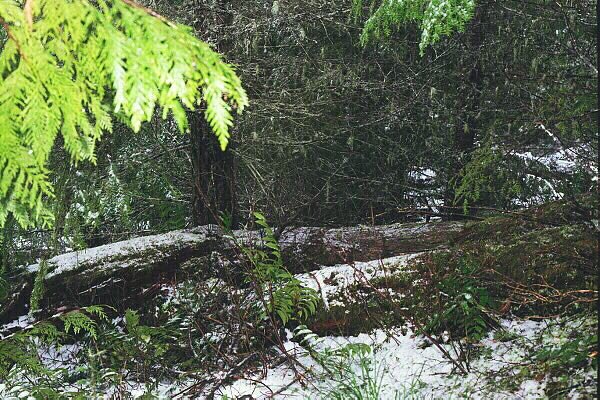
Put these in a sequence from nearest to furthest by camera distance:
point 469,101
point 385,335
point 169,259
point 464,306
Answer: point 464,306 → point 385,335 → point 169,259 → point 469,101

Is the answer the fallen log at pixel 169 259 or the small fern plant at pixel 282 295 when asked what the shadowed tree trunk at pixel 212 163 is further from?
the small fern plant at pixel 282 295

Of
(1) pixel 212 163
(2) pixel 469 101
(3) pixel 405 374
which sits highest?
(2) pixel 469 101

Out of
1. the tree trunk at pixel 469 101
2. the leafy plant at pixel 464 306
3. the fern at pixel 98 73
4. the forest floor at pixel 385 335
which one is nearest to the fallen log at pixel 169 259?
the forest floor at pixel 385 335

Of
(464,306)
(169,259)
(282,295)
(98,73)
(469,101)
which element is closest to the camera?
(98,73)

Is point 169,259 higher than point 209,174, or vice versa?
point 209,174

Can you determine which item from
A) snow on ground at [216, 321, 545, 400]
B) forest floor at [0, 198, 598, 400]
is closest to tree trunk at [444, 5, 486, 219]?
forest floor at [0, 198, 598, 400]

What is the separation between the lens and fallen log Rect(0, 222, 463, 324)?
17.4 feet

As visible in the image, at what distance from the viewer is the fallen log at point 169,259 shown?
17.4 ft

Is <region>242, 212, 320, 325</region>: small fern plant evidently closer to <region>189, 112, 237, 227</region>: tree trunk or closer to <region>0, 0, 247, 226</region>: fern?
<region>189, 112, 237, 227</region>: tree trunk

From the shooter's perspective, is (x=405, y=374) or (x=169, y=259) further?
(x=169, y=259)

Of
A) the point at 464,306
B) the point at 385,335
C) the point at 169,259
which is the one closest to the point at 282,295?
the point at 385,335

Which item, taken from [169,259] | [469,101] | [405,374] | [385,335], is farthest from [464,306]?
[469,101]

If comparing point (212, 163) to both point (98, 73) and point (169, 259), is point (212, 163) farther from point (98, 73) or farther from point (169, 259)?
point (98, 73)

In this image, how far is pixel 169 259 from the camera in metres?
5.49
